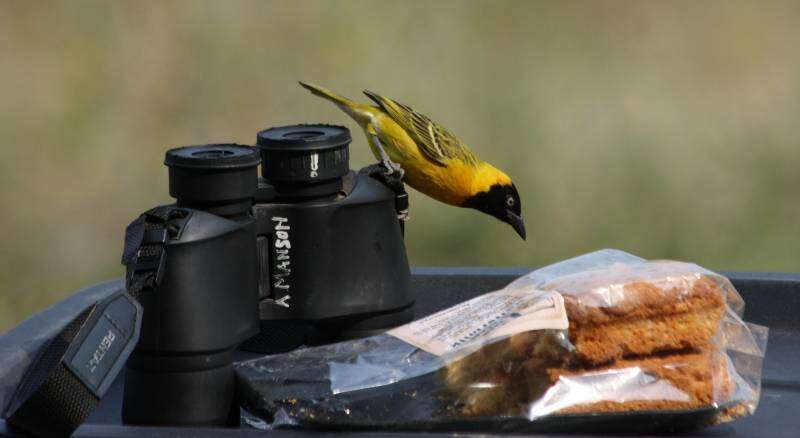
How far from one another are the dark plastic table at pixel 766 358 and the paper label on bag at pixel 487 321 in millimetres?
155

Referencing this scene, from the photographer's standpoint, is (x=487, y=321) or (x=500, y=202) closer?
(x=487, y=321)

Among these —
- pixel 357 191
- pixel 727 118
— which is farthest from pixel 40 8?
pixel 357 191

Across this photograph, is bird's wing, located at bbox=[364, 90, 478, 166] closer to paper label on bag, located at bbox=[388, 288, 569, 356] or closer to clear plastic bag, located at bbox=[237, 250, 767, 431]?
paper label on bag, located at bbox=[388, 288, 569, 356]

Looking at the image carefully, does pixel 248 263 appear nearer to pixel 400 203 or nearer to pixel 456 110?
pixel 400 203

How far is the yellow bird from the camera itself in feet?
12.3

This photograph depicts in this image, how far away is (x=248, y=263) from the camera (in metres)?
2.10

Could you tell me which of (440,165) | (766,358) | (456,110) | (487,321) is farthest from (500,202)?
(487,321)

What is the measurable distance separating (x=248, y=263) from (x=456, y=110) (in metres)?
3.32

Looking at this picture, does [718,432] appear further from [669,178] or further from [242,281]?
[669,178]

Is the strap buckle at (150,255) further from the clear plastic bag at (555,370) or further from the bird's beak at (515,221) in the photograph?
the bird's beak at (515,221)

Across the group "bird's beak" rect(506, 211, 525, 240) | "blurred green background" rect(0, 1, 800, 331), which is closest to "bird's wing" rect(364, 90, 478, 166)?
"bird's beak" rect(506, 211, 525, 240)

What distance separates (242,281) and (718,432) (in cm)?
68

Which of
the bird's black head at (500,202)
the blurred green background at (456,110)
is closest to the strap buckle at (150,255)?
the bird's black head at (500,202)

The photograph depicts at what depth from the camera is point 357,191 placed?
235 cm
